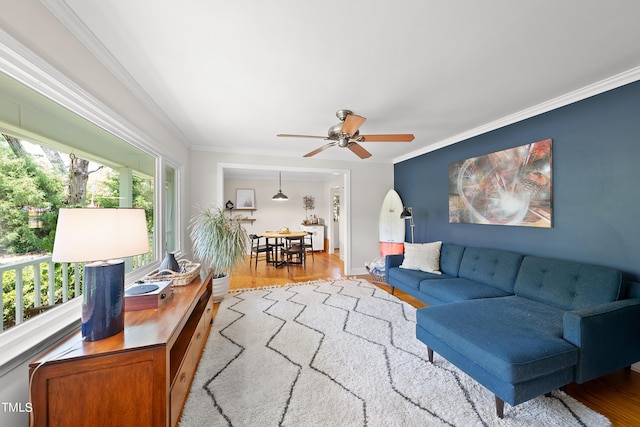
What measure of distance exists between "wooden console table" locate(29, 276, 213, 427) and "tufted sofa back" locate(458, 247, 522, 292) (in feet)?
10.1

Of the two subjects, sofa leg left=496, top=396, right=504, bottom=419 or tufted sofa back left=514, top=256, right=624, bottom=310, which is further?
tufted sofa back left=514, top=256, right=624, bottom=310

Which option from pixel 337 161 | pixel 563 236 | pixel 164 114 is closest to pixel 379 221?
pixel 337 161

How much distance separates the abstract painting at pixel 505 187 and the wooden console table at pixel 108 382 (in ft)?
11.4

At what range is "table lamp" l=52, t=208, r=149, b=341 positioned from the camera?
1022 mm

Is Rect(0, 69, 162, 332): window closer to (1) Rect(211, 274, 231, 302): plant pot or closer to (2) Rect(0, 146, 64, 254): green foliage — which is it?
(2) Rect(0, 146, 64, 254): green foliage

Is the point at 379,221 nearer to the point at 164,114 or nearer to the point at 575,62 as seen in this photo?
the point at 575,62

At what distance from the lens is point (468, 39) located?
1.54m

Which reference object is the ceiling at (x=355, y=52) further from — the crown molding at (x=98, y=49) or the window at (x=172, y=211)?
the window at (x=172, y=211)

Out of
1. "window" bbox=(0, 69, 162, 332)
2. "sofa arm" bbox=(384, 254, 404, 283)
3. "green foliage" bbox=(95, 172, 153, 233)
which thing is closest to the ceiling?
"window" bbox=(0, 69, 162, 332)

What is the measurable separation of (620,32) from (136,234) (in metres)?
3.16

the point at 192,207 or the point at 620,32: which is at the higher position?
the point at 620,32

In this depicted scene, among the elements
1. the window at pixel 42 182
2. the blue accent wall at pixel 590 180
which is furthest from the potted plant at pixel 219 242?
the blue accent wall at pixel 590 180

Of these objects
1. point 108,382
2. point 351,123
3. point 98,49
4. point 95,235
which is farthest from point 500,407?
point 98,49

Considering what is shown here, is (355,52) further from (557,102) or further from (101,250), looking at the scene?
(557,102)
